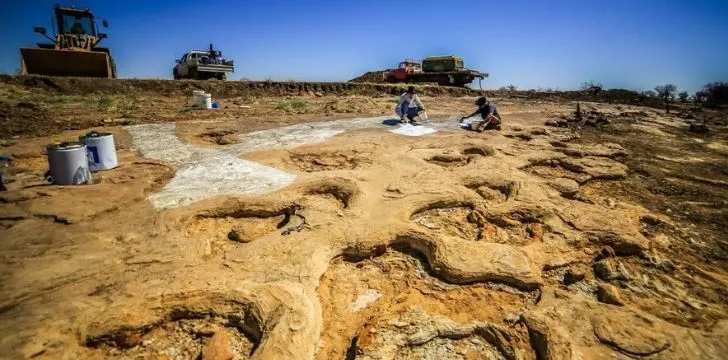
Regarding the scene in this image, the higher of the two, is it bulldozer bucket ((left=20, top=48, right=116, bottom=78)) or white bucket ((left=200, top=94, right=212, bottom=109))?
bulldozer bucket ((left=20, top=48, right=116, bottom=78))

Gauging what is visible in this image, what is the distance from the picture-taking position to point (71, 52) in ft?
39.4

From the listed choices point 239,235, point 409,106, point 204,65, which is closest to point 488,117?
point 409,106

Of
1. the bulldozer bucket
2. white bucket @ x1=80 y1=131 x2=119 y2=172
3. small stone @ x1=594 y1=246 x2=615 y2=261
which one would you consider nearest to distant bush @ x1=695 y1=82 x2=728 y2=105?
small stone @ x1=594 y1=246 x2=615 y2=261

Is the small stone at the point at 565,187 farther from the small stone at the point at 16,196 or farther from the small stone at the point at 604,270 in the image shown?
the small stone at the point at 16,196

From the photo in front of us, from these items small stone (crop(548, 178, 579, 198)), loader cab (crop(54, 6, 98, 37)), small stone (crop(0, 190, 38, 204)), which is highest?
loader cab (crop(54, 6, 98, 37))

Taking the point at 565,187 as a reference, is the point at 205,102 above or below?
above

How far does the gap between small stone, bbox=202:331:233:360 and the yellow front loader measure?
14941 mm

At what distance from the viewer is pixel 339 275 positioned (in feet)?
7.84

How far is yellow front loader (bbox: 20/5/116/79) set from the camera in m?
11.9

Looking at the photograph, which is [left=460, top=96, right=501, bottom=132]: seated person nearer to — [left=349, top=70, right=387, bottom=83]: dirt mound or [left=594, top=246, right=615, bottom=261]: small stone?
[left=594, top=246, right=615, bottom=261]: small stone

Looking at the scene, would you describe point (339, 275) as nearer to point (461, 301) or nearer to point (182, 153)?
point (461, 301)

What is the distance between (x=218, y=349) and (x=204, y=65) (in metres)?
17.1

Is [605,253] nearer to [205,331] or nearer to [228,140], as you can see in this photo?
[205,331]

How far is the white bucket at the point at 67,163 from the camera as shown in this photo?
3.30 m
